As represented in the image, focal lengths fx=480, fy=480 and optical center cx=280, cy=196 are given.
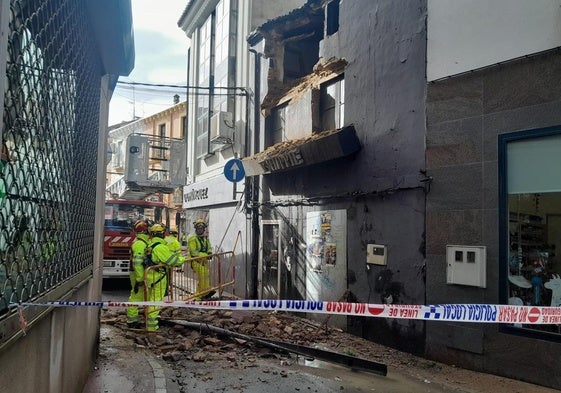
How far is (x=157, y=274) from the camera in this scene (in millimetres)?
8336

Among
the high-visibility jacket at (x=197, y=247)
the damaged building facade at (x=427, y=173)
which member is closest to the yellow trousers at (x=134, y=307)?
the high-visibility jacket at (x=197, y=247)

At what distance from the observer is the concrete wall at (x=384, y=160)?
739 centimetres

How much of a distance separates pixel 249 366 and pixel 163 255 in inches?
105

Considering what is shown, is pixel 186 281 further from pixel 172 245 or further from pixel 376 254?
pixel 376 254

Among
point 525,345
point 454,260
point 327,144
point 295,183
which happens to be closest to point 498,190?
point 454,260

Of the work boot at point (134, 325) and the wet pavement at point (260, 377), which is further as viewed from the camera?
the work boot at point (134, 325)

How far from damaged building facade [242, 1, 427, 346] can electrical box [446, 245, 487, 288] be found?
0.56 metres

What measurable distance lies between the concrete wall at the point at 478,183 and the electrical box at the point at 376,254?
962 millimetres

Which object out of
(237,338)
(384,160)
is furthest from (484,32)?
(237,338)

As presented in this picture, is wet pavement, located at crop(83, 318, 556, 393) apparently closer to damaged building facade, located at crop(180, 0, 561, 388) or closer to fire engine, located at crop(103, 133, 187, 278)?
damaged building facade, located at crop(180, 0, 561, 388)

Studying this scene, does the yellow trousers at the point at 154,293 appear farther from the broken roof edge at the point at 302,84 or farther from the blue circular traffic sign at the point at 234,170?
the broken roof edge at the point at 302,84

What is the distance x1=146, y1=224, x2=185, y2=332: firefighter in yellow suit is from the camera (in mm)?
8094

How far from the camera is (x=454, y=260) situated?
6.66 meters

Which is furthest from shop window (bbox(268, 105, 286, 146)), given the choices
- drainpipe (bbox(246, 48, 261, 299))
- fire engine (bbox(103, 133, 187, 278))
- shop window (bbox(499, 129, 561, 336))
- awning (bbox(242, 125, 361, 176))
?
shop window (bbox(499, 129, 561, 336))
